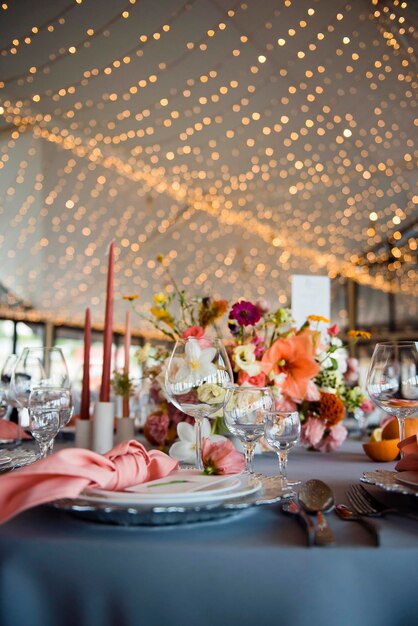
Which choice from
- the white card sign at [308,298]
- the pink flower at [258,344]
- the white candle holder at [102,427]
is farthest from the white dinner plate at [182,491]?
the white card sign at [308,298]

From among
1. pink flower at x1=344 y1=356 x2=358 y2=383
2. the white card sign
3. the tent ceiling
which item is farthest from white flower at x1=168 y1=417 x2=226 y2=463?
the tent ceiling

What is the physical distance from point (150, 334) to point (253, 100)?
6.26 m

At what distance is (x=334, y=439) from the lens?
4.88 ft

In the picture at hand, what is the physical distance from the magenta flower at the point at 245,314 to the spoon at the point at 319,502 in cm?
58

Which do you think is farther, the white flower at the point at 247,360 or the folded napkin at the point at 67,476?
the white flower at the point at 247,360

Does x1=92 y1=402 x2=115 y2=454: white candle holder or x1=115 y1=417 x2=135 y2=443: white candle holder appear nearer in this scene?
x1=92 y1=402 x2=115 y2=454: white candle holder

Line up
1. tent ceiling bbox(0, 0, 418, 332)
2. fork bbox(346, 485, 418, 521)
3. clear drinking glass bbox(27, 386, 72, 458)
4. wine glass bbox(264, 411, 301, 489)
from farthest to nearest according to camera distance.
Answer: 1. tent ceiling bbox(0, 0, 418, 332)
2. clear drinking glass bbox(27, 386, 72, 458)
3. wine glass bbox(264, 411, 301, 489)
4. fork bbox(346, 485, 418, 521)

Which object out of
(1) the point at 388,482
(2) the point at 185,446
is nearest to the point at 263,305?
(2) the point at 185,446

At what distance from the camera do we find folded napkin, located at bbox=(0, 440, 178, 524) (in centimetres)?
66

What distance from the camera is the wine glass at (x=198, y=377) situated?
0.97 m

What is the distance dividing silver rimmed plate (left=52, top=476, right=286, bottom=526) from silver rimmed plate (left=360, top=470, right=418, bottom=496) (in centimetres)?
18

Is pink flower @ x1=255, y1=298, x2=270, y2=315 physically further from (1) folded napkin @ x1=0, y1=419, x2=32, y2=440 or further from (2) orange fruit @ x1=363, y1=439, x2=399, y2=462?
(1) folded napkin @ x1=0, y1=419, x2=32, y2=440

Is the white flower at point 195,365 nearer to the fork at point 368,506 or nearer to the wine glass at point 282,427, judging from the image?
the wine glass at point 282,427

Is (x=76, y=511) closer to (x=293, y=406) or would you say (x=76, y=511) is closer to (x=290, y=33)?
(x=293, y=406)
